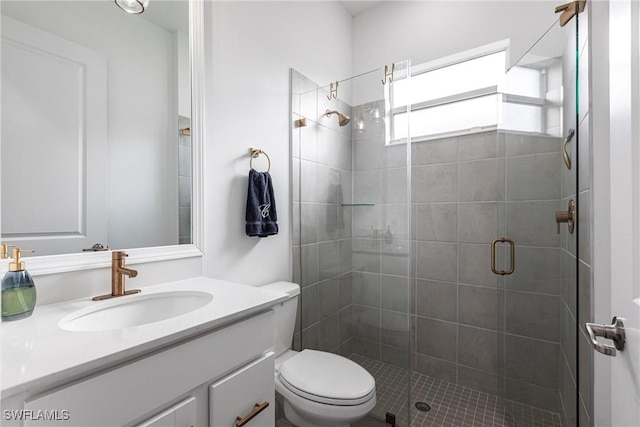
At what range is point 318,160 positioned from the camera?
194cm

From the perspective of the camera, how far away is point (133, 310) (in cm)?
103

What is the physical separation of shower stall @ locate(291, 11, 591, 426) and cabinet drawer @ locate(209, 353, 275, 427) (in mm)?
911

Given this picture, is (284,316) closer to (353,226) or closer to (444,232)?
(353,226)

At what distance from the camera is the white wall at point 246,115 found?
1421 millimetres

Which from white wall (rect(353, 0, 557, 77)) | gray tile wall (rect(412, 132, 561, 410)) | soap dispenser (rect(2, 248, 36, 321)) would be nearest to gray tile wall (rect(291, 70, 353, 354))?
gray tile wall (rect(412, 132, 561, 410))

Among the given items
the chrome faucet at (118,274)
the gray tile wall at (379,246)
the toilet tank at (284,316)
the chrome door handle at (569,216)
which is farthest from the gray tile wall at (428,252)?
the chrome faucet at (118,274)

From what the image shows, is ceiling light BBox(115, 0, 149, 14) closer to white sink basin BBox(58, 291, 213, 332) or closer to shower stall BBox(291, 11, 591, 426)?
shower stall BBox(291, 11, 591, 426)

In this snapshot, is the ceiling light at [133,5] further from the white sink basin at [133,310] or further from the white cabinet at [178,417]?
the white cabinet at [178,417]

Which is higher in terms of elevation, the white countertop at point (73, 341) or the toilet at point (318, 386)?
the white countertop at point (73, 341)

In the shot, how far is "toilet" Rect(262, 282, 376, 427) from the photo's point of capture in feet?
4.04

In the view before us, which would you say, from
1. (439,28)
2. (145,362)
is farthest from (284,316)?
(439,28)

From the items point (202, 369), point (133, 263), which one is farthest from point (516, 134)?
point (133, 263)

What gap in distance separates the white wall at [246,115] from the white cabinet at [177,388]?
0.58 m

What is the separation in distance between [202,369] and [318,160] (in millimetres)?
1414
